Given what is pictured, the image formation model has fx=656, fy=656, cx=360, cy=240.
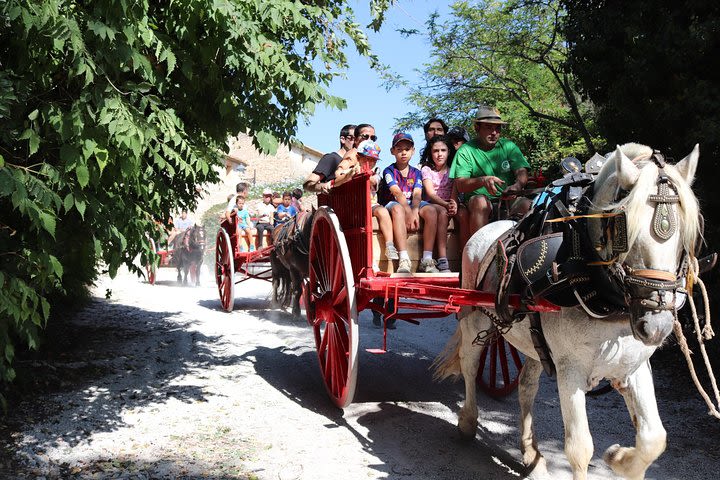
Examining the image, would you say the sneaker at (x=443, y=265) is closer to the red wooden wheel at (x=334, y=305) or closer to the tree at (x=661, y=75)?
the red wooden wheel at (x=334, y=305)

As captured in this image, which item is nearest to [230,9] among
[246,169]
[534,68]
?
[534,68]

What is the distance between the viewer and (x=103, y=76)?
3811 millimetres

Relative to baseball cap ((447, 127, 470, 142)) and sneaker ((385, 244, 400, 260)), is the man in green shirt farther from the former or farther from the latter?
baseball cap ((447, 127, 470, 142))

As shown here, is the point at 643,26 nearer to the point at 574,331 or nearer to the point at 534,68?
the point at 574,331

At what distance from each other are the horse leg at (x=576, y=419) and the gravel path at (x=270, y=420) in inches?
40.7

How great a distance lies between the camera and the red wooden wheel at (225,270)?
1101cm

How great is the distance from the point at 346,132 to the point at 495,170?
276 cm

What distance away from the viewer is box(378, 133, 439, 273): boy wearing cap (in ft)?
17.7

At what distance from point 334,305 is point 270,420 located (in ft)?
3.64

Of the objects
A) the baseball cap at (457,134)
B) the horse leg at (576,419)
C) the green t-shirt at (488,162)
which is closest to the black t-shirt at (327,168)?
the baseball cap at (457,134)

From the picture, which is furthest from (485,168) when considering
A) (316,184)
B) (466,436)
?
(466,436)

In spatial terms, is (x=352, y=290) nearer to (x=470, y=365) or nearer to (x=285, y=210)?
(x=470, y=365)

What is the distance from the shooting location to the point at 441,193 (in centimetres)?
599

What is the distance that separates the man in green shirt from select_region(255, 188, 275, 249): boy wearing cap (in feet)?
26.9
